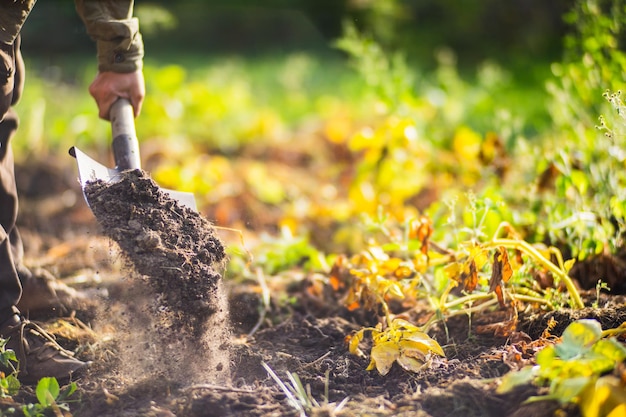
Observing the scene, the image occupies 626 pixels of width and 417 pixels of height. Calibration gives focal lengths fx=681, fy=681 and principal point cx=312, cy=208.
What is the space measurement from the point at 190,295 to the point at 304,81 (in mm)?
5179

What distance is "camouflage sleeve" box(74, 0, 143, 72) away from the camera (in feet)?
7.41

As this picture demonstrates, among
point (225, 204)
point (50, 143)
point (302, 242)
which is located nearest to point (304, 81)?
point (50, 143)

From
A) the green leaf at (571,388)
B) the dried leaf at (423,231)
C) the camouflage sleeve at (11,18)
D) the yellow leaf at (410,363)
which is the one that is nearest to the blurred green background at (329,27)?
the dried leaf at (423,231)

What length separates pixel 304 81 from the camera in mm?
6836

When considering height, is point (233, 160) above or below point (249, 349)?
above

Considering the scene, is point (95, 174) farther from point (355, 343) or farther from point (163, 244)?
point (355, 343)

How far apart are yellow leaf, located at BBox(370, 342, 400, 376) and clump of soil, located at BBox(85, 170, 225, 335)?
471 millimetres

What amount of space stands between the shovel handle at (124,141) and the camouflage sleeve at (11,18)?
Result: 393mm

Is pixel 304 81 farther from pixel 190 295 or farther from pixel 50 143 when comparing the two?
pixel 190 295

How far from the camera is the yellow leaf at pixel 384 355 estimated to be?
189 cm

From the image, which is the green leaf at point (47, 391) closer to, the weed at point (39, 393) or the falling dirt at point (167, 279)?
the weed at point (39, 393)

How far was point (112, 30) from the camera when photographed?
7.39ft

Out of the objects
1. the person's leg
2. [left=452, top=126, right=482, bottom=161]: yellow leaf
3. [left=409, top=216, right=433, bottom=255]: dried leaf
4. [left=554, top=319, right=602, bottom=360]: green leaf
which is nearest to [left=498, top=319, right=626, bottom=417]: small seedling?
[left=554, top=319, right=602, bottom=360]: green leaf

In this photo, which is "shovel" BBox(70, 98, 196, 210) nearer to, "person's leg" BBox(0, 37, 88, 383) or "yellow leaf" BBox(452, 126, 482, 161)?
"person's leg" BBox(0, 37, 88, 383)
